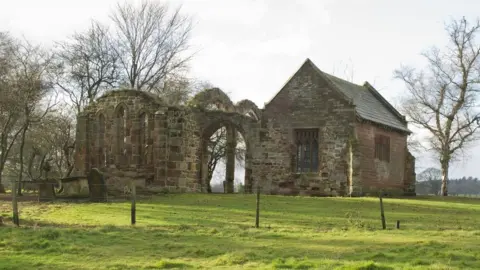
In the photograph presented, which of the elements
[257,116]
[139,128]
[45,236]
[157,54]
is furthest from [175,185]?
[157,54]

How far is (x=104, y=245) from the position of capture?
15094 millimetres

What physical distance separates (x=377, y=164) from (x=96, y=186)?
717 inches

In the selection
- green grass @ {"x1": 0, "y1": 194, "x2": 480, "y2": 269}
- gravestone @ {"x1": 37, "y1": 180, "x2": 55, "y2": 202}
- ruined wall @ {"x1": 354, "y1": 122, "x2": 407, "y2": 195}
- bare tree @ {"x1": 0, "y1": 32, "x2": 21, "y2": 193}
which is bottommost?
green grass @ {"x1": 0, "y1": 194, "x2": 480, "y2": 269}

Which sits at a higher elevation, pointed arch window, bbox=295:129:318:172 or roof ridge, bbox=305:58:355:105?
roof ridge, bbox=305:58:355:105

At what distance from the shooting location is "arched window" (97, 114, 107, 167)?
36.7 m

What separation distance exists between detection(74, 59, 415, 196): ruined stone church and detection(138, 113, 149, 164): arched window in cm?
6

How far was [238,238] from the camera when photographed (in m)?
16.2

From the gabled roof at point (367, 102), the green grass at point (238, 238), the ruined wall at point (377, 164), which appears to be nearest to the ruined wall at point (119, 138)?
the green grass at point (238, 238)

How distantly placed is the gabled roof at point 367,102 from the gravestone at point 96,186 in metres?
15.3

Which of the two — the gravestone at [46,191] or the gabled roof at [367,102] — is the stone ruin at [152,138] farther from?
the gabled roof at [367,102]

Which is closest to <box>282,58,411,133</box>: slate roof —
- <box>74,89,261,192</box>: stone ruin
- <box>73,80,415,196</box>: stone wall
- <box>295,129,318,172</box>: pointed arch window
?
<box>73,80,415,196</box>: stone wall

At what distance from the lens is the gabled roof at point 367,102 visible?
3772cm

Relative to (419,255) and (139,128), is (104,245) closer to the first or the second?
(419,255)

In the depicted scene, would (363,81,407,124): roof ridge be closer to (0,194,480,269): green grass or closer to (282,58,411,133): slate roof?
(282,58,411,133): slate roof
